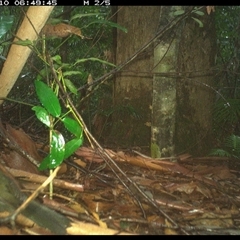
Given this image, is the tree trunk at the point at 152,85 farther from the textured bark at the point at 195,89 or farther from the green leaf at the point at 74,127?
the green leaf at the point at 74,127

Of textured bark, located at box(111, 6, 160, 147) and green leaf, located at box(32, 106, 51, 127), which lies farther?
textured bark, located at box(111, 6, 160, 147)

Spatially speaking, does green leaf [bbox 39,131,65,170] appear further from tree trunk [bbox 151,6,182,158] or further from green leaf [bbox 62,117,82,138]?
tree trunk [bbox 151,6,182,158]

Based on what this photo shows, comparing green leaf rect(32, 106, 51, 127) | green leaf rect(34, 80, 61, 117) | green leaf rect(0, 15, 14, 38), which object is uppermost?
green leaf rect(0, 15, 14, 38)

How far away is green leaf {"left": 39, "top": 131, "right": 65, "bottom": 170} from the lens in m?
1.75

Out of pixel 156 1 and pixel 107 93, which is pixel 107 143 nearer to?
pixel 107 93

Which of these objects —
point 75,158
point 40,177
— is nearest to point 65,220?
point 40,177

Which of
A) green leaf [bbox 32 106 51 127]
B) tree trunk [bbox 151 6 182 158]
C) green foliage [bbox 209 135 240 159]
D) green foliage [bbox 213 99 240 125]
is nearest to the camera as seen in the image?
green leaf [bbox 32 106 51 127]

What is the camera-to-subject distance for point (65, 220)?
1521 mm

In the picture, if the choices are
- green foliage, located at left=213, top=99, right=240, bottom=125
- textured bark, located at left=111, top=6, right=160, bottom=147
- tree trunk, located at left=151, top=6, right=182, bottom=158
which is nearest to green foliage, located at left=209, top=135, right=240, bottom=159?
green foliage, located at left=213, top=99, right=240, bottom=125

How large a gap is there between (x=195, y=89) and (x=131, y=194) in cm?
169

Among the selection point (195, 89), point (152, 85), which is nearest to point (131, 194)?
point (152, 85)

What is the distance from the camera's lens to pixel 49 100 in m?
1.82

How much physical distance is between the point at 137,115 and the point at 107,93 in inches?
36.8

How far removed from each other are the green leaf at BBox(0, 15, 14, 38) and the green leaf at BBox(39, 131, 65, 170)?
33.6 inches
